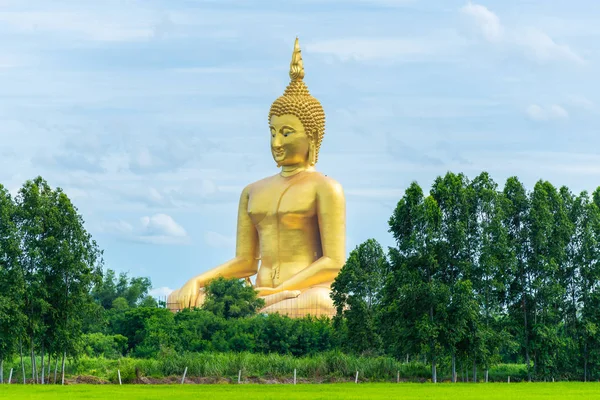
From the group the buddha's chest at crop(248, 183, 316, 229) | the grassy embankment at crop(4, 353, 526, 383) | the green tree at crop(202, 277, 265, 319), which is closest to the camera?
the grassy embankment at crop(4, 353, 526, 383)

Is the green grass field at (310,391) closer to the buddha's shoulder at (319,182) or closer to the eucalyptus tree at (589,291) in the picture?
the eucalyptus tree at (589,291)

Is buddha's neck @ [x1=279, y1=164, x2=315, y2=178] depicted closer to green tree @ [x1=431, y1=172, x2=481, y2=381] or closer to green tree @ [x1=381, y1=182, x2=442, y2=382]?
green tree @ [x1=431, y1=172, x2=481, y2=381]

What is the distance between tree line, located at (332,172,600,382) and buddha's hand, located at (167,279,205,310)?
11.7 metres

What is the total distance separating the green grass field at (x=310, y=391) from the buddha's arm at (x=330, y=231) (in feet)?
54.8

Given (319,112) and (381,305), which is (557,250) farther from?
(319,112)

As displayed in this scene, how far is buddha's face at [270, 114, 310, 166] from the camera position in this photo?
5278 cm

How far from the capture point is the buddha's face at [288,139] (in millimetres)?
52781

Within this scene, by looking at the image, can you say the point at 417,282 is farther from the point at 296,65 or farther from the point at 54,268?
the point at 296,65

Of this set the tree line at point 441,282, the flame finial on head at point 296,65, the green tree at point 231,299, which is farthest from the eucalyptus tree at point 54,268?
the flame finial on head at point 296,65

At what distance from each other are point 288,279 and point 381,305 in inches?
559

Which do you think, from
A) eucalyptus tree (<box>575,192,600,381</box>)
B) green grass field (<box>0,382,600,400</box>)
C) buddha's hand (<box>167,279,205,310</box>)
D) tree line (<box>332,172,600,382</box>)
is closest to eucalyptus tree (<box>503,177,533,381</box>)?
tree line (<box>332,172,600,382</box>)

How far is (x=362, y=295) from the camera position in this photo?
42.6 meters

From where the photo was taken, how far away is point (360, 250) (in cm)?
4344

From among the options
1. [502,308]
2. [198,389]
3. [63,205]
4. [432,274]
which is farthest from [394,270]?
[63,205]
